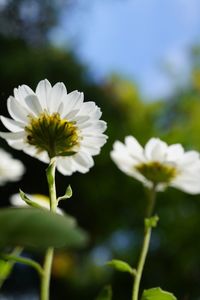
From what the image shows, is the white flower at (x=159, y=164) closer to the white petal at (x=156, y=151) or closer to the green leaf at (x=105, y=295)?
the white petal at (x=156, y=151)

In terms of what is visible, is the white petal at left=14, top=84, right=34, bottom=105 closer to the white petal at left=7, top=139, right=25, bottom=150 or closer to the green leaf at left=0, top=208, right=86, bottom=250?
the white petal at left=7, top=139, right=25, bottom=150

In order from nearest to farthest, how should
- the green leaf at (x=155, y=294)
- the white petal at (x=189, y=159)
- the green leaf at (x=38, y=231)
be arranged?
the green leaf at (x=38, y=231)
the green leaf at (x=155, y=294)
the white petal at (x=189, y=159)

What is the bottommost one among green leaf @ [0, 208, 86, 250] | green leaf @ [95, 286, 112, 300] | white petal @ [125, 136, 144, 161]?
green leaf @ [0, 208, 86, 250]

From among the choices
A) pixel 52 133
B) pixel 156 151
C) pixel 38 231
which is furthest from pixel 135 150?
pixel 38 231

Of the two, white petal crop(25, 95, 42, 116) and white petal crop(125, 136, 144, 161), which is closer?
white petal crop(25, 95, 42, 116)

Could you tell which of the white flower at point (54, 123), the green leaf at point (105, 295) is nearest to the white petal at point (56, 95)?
the white flower at point (54, 123)

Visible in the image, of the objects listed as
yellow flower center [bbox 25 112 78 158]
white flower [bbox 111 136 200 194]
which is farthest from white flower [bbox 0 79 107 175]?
white flower [bbox 111 136 200 194]
